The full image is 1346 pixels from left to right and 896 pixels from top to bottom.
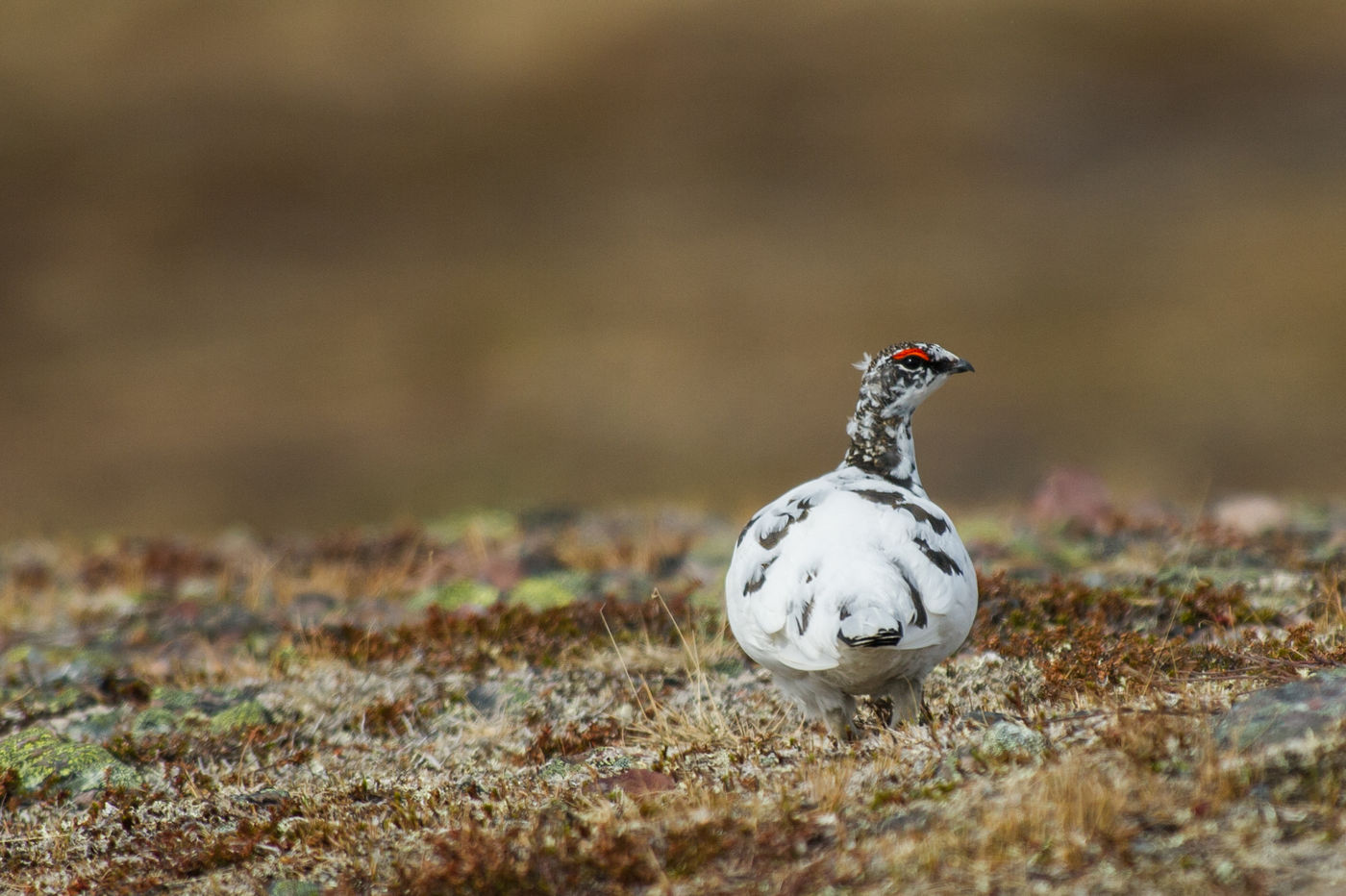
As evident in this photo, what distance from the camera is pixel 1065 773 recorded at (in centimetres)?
376

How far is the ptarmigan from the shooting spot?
444cm

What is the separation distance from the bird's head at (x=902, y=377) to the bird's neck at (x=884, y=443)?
0.02 metres

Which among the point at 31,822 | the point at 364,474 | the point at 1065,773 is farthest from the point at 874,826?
the point at 364,474

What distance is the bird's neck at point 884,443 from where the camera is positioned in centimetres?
564

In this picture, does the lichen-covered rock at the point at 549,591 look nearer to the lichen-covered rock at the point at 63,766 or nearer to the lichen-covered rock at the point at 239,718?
the lichen-covered rock at the point at 239,718

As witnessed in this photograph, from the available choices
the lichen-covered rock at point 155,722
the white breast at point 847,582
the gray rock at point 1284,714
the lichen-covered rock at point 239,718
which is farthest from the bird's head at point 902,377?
the lichen-covered rock at point 155,722

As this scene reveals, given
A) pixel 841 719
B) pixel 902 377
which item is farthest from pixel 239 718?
pixel 902 377

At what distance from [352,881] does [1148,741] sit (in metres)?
2.45

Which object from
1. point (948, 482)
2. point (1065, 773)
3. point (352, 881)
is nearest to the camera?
point (1065, 773)

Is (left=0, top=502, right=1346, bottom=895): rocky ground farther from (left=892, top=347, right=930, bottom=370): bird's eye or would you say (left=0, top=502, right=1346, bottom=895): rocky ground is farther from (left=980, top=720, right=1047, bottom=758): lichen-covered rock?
(left=892, top=347, right=930, bottom=370): bird's eye

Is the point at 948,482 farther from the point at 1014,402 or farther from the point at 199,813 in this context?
the point at 199,813

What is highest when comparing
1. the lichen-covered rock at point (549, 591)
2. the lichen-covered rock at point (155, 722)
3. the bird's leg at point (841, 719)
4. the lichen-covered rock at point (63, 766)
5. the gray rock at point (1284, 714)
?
the lichen-covered rock at point (549, 591)

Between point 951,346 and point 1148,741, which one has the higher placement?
point 951,346

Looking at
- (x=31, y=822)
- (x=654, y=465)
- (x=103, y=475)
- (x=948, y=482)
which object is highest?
(x=103, y=475)
